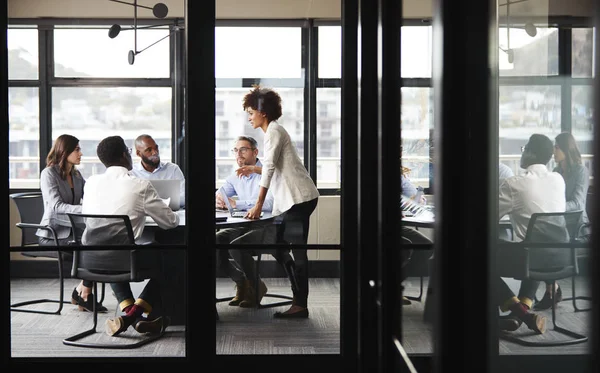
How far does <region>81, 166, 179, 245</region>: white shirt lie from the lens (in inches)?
123

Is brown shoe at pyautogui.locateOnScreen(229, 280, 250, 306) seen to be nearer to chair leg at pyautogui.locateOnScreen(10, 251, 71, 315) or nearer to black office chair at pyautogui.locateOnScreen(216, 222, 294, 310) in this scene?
black office chair at pyautogui.locateOnScreen(216, 222, 294, 310)

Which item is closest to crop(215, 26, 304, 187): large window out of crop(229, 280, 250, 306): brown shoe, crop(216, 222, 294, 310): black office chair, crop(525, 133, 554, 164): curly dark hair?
crop(216, 222, 294, 310): black office chair

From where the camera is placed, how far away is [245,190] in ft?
10.2

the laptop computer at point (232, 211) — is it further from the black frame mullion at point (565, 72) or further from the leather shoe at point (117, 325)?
the black frame mullion at point (565, 72)

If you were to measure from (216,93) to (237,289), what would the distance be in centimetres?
83

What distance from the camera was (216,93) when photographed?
312 centimetres

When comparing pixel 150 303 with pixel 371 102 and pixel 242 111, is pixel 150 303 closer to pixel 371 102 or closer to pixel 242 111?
pixel 242 111

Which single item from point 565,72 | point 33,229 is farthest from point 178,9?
point 565,72

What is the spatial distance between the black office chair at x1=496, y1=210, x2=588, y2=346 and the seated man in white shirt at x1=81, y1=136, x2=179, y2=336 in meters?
2.18

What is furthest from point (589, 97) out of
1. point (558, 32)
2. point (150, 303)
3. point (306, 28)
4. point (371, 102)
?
point (150, 303)

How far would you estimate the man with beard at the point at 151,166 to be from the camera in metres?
3.09

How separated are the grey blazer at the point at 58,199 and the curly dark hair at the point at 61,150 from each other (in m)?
0.02

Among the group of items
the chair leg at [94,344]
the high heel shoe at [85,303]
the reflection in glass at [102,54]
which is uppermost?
the reflection in glass at [102,54]

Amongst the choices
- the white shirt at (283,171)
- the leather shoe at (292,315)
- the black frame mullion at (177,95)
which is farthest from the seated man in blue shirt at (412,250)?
the black frame mullion at (177,95)
